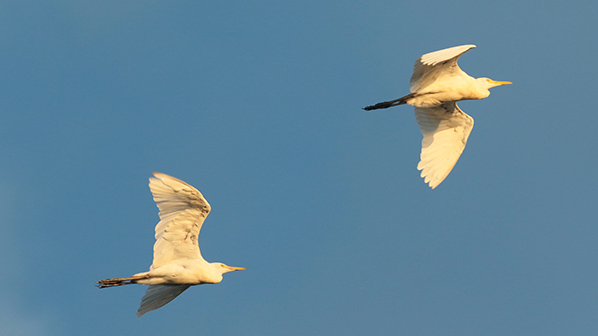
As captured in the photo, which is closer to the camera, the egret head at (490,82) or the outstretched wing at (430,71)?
the outstretched wing at (430,71)

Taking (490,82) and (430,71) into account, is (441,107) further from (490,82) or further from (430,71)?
(430,71)

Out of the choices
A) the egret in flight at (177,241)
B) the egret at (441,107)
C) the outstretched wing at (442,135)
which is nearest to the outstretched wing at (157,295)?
the egret in flight at (177,241)

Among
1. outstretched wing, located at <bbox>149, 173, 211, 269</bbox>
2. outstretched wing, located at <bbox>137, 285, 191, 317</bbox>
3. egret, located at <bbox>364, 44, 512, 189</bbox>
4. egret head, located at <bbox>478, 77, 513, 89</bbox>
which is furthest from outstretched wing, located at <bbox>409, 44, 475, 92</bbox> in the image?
outstretched wing, located at <bbox>137, 285, 191, 317</bbox>

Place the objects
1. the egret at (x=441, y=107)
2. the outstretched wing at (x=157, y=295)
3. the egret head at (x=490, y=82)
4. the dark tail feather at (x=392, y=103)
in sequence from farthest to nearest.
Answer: the egret head at (x=490, y=82) < the dark tail feather at (x=392, y=103) < the egret at (x=441, y=107) < the outstretched wing at (x=157, y=295)

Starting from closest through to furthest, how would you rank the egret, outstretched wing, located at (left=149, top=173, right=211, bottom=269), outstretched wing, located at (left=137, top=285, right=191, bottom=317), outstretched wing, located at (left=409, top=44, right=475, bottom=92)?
outstretched wing, located at (left=149, top=173, right=211, bottom=269), outstretched wing, located at (left=137, top=285, right=191, bottom=317), outstretched wing, located at (left=409, top=44, right=475, bottom=92), the egret

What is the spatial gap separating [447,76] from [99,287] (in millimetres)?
10275

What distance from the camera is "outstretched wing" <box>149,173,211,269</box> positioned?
17.2 m

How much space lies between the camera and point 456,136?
70.4 feet

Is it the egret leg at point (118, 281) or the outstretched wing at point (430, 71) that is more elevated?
the outstretched wing at point (430, 71)

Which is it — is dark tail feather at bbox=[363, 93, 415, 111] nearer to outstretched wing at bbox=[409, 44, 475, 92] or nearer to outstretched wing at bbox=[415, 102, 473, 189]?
outstretched wing at bbox=[409, 44, 475, 92]

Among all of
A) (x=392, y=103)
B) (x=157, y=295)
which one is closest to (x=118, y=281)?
(x=157, y=295)

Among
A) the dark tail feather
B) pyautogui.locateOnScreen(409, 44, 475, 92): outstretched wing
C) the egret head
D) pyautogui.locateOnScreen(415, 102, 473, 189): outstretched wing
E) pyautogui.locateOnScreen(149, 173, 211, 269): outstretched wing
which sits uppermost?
the egret head

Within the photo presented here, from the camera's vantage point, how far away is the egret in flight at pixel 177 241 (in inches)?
681

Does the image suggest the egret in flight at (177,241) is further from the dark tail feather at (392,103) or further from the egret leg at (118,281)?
the dark tail feather at (392,103)
